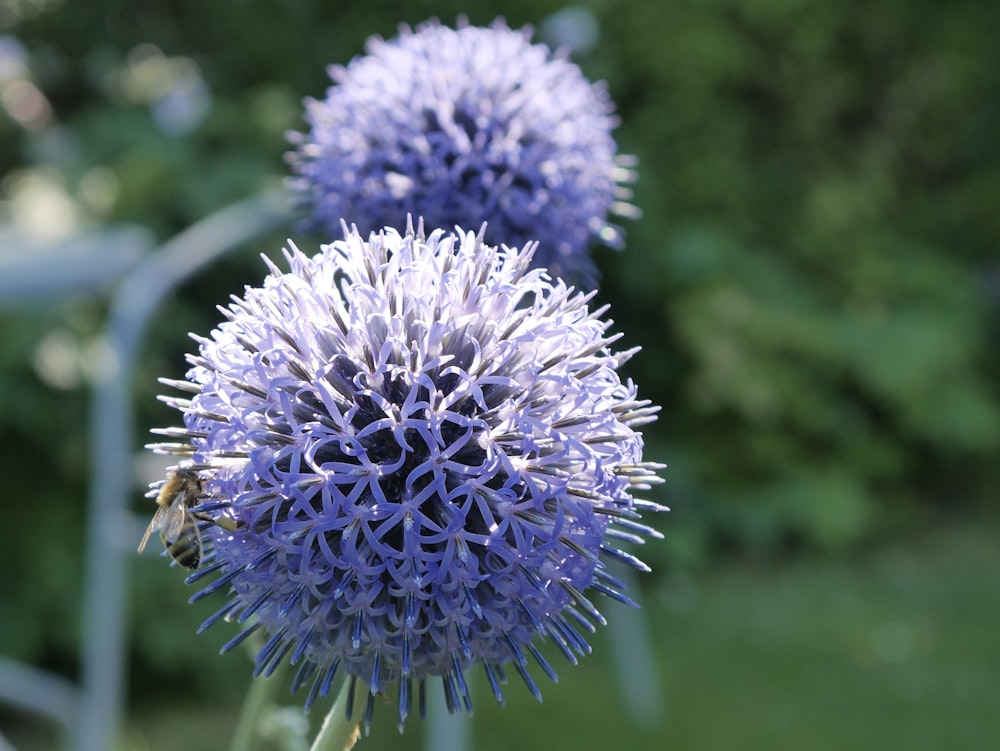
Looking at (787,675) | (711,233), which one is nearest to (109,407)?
(787,675)

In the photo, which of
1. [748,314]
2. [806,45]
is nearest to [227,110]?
[748,314]

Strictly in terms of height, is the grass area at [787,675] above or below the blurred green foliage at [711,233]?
below

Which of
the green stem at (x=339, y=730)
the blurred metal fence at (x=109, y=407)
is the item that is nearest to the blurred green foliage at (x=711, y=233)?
the blurred metal fence at (x=109, y=407)

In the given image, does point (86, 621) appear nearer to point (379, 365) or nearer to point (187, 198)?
point (187, 198)

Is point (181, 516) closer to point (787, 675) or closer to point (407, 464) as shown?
point (407, 464)

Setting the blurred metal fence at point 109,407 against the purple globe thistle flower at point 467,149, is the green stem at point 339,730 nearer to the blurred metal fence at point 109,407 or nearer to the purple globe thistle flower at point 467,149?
the purple globe thistle flower at point 467,149
